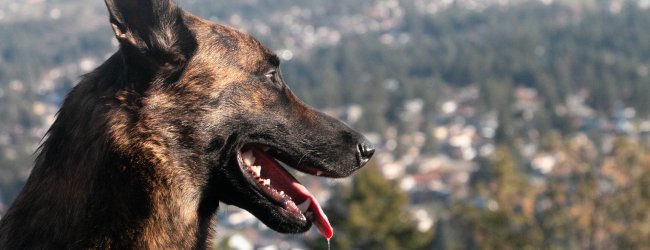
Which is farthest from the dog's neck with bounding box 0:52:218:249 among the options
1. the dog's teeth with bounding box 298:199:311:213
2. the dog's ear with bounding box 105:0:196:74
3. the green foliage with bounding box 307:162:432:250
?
the green foliage with bounding box 307:162:432:250

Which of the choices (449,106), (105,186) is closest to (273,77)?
(105,186)

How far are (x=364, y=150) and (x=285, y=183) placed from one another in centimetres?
43

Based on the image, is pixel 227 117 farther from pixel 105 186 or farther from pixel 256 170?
pixel 105 186

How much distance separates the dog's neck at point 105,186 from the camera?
3271mm

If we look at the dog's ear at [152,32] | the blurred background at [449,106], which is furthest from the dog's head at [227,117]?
the blurred background at [449,106]

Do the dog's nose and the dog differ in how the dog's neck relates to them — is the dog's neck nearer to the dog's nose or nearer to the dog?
the dog

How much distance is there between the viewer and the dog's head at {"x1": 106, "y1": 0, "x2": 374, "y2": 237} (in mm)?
3389

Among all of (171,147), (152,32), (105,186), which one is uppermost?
(152,32)

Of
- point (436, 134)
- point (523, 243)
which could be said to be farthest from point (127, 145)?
point (436, 134)

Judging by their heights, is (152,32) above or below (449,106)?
below

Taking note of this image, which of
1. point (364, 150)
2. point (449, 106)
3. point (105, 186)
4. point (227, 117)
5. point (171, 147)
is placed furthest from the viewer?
point (449, 106)

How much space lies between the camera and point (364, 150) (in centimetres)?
397

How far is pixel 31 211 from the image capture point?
3379 mm

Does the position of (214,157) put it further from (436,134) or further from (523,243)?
(436,134)
